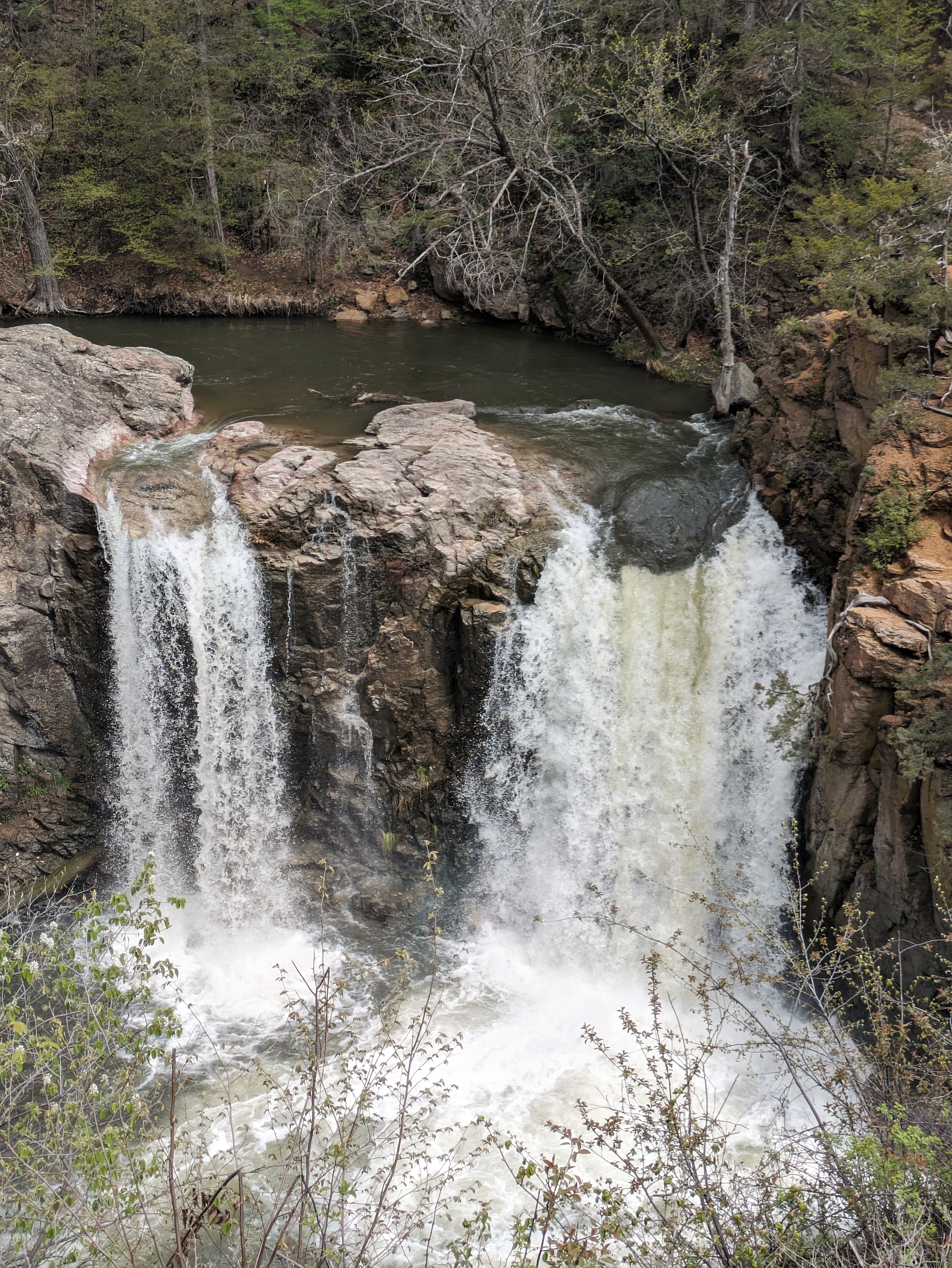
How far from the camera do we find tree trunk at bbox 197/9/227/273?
70.0ft

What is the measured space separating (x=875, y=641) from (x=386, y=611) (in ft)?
17.4

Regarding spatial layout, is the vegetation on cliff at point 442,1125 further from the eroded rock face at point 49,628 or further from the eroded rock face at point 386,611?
the eroded rock face at point 386,611

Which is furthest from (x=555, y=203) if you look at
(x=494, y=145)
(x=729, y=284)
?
(x=729, y=284)

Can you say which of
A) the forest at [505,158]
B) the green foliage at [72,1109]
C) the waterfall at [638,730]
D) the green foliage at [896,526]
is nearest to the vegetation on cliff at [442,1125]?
the green foliage at [72,1109]

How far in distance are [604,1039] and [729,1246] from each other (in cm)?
326

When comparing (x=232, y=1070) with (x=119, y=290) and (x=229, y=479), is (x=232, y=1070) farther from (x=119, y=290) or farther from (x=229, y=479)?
(x=119, y=290)

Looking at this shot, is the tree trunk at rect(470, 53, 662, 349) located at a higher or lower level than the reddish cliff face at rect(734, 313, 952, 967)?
higher

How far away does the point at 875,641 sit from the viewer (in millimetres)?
7613

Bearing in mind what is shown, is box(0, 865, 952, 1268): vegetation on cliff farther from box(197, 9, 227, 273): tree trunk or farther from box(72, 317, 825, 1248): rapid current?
box(197, 9, 227, 273): tree trunk

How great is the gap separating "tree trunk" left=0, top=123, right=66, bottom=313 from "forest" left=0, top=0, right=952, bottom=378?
0.07 meters

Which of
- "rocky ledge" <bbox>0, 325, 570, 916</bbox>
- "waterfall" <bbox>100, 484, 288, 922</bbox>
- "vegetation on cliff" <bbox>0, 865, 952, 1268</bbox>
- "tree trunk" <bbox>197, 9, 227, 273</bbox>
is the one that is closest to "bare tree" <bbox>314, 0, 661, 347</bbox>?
"tree trunk" <bbox>197, 9, 227, 273</bbox>

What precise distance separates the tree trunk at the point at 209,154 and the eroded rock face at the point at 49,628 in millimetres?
12846

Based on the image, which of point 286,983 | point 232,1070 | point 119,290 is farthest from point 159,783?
point 119,290

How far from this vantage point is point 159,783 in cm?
1052
